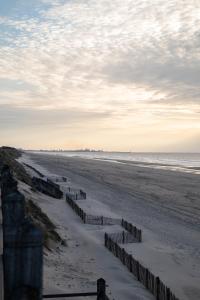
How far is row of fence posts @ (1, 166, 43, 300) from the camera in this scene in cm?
512

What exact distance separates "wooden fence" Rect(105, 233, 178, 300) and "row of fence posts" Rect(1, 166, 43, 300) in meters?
7.56

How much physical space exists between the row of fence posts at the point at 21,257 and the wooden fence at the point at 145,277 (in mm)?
7563

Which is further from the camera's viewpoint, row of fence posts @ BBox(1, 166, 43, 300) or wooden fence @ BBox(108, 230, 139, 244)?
wooden fence @ BBox(108, 230, 139, 244)

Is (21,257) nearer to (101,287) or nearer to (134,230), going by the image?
(101,287)

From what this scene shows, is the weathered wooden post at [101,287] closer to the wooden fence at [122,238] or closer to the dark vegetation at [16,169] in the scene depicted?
the wooden fence at [122,238]

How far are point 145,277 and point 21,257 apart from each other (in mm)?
10933

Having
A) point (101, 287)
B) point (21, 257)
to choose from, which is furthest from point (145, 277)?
point (21, 257)

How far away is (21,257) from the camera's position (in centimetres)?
513

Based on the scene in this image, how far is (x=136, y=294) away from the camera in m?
14.4

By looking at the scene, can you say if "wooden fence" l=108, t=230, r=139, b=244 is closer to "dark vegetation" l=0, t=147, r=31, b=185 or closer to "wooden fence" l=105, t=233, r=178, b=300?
"wooden fence" l=105, t=233, r=178, b=300

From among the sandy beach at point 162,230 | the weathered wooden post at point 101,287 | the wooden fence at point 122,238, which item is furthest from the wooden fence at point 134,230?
the weathered wooden post at point 101,287

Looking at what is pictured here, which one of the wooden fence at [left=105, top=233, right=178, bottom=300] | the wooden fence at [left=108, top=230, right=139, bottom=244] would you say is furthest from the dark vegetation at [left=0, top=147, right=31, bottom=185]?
the wooden fence at [left=105, top=233, right=178, bottom=300]

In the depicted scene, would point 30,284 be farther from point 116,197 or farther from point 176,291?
point 116,197

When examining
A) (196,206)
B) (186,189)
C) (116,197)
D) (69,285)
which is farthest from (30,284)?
(186,189)
